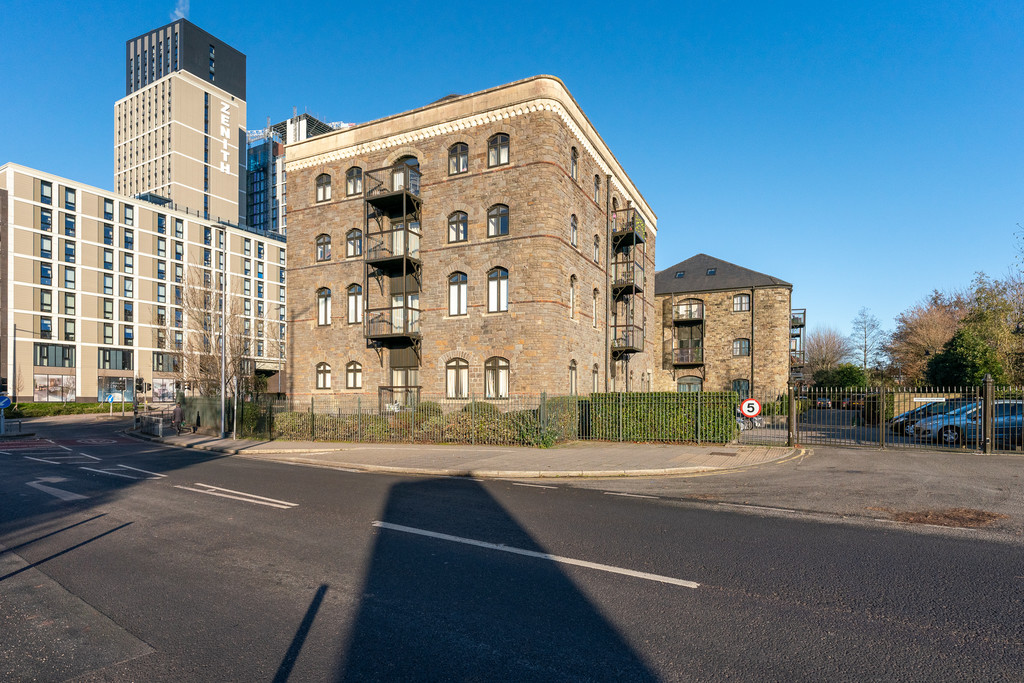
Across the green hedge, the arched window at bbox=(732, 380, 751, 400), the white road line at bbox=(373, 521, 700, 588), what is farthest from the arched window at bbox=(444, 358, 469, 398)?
the arched window at bbox=(732, 380, 751, 400)

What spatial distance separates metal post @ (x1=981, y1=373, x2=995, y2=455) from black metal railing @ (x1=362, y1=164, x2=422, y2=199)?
21712 mm

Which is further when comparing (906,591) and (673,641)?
(906,591)

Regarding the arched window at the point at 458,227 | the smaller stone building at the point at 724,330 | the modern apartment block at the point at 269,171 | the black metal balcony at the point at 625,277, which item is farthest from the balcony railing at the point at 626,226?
the modern apartment block at the point at 269,171

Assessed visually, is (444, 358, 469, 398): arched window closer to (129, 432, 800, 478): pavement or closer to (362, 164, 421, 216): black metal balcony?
(129, 432, 800, 478): pavement

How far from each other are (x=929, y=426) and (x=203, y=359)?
38.8 m

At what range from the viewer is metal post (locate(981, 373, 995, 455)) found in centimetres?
1648

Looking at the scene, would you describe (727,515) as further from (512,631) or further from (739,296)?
(739,296)

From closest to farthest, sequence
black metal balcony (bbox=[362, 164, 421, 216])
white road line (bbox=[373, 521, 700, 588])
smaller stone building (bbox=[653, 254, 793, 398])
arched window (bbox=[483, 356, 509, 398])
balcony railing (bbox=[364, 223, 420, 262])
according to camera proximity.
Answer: white road line (bbox=[373, 521, 700, 588]), arched window (bbox=[483, 356, 509, 398]), black metal balcony (bbox=[362, 164, 421, 216]), balcony railing (bbox=[364, 223, 420, 262]), smaller stone building (bbox=[653, 254, 793, 398])

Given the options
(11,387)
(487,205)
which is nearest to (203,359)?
(487,205)

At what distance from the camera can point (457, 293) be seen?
24.8m

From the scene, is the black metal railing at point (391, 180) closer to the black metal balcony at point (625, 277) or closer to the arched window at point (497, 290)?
the arched window at point (497, 290)

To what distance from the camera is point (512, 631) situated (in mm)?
4426

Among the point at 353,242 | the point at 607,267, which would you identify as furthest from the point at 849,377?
the point at 353,242

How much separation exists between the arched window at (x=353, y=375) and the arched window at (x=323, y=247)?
5530 millimetres
